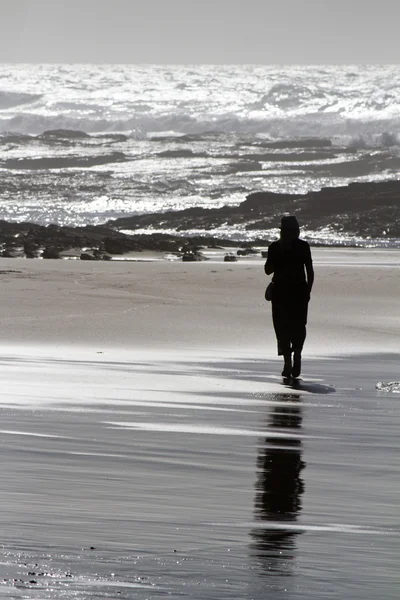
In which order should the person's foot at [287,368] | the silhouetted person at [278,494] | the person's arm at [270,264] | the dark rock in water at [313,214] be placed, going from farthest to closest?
the dark rock in water at [313,214], the person's arm at [270,264], the person's foot at [287,368], the silhouetted person at [278,494]

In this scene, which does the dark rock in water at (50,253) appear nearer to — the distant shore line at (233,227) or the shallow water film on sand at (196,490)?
the distant shore line at (233,227)

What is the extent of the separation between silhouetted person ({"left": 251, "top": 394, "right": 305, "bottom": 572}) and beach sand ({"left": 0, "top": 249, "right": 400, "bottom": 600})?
1 cm

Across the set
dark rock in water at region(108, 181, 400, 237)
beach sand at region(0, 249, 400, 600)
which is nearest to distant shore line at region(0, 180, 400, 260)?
dark rock in water at region(108, 181, 400, 237)

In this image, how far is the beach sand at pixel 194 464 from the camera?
12.9ft

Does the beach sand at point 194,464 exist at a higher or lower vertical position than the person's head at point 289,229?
lower

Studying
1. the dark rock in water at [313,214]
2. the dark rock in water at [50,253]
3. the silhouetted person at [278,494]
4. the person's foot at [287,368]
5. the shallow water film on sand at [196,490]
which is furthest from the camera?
the dark rock in water at [313,214]

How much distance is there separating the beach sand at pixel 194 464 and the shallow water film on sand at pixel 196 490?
11 mm

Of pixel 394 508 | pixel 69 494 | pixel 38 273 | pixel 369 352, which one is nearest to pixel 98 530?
pixel 69 494

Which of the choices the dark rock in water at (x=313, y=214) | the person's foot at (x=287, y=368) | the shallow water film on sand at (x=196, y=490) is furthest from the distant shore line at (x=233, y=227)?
the shallow water film on sand at (x=196, y=490)

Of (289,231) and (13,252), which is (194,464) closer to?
(289,231)

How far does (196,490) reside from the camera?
5.32 m

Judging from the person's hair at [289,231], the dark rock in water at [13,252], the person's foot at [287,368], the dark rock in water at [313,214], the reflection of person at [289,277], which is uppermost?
the dark rock in water at [313,214]

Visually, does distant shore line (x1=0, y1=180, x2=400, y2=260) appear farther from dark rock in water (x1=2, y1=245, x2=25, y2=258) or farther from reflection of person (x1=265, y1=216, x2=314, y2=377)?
reflection of person (x1=265, y1=216, x2=314, y2=377)

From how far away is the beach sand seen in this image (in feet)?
12.9
